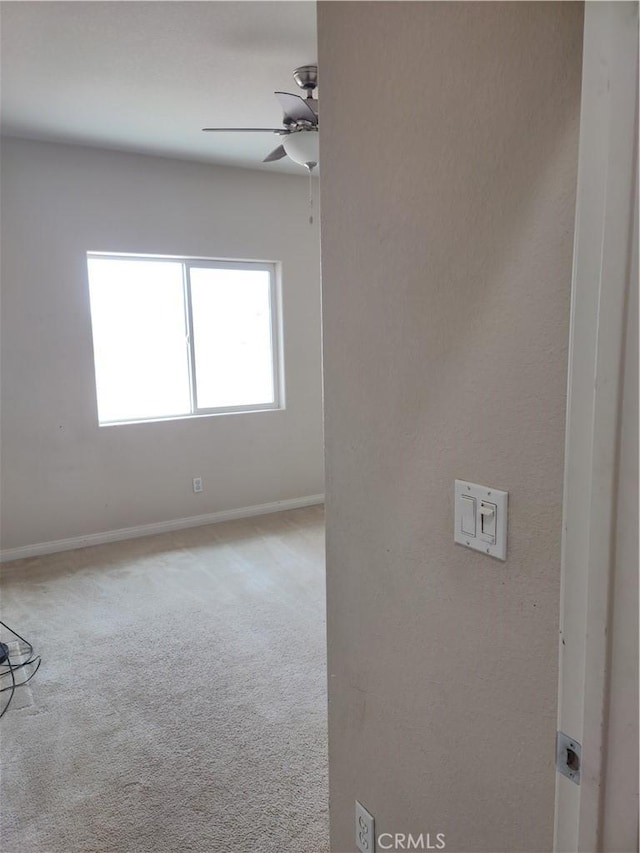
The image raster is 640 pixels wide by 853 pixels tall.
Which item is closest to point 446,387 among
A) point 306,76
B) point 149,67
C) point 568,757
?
point 568,757

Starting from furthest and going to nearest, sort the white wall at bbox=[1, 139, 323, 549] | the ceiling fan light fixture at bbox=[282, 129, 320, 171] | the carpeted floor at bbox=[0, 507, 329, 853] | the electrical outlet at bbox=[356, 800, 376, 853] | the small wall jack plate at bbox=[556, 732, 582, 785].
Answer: the white wall at bbox=[1, 139, 323, 549], the ceiling fan light fixture at bbox=[282, 129, 320, 171], the carpeted floor at bbox=[0, 507, 329, 853], the electrical outlet at bbox=[356, 800, 376, 853], the small wall jack plate at bbox=[556, 732, 582, 785]

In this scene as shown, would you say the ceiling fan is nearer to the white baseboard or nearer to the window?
the window

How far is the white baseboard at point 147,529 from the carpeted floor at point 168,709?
0.12m

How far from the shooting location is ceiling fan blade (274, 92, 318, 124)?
2281 millimetres

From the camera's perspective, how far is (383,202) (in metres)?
0.99

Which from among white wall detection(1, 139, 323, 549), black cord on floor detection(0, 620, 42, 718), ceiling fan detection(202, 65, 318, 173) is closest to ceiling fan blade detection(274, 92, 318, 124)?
ceiling fan detection(202, 65, 318, 173)

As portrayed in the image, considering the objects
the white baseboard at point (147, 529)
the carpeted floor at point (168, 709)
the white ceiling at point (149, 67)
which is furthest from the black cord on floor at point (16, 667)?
the white ceiling at point (149, 67)

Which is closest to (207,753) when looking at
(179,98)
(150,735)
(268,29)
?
(150,735)

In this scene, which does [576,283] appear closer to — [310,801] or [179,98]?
[310,801]

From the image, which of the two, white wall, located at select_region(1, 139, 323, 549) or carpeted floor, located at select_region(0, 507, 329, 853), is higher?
white wall, located at select_region(1, 139, 323, 549)

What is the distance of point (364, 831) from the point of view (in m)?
1.22

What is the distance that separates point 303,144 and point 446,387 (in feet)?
6.44

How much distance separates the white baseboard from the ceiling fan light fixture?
285cm

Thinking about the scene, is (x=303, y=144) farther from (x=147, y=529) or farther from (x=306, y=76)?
(x=147, y=529)
